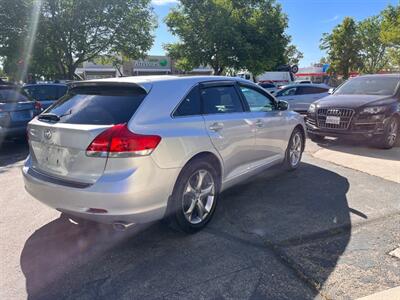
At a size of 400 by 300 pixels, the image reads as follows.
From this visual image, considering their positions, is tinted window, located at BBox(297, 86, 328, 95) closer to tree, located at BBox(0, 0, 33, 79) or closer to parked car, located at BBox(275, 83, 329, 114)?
Answer: parked car, located at BBox(275, 83, 329, 114)

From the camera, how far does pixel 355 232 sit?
3713mm

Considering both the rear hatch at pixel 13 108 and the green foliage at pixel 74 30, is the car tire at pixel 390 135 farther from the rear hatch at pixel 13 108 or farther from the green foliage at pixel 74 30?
the green foliage at pixel 74 30

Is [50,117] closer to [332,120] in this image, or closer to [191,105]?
[191,105]

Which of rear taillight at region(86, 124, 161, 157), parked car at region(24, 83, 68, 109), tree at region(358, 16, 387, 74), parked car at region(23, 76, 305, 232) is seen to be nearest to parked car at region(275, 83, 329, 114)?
parked car at region(24, 83, 68, 109)

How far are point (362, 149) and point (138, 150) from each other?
6287mm

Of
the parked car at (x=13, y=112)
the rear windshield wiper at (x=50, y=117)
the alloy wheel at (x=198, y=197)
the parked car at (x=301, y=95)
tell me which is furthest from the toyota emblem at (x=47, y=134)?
the parked car at (x=301, y=95)

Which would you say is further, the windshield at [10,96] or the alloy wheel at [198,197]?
the windshield at [10,96]

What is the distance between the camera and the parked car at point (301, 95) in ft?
45.4

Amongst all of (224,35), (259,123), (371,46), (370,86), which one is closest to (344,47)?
(371,46)

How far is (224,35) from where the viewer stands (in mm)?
23328

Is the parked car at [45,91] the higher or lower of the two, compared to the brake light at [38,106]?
higher

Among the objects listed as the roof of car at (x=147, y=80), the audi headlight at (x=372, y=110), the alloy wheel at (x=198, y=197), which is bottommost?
the alloy wheel at (x=198, y=197)

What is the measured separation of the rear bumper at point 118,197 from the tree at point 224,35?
2158 centimetres

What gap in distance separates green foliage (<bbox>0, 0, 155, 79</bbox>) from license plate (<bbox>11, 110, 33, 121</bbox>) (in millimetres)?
13609
